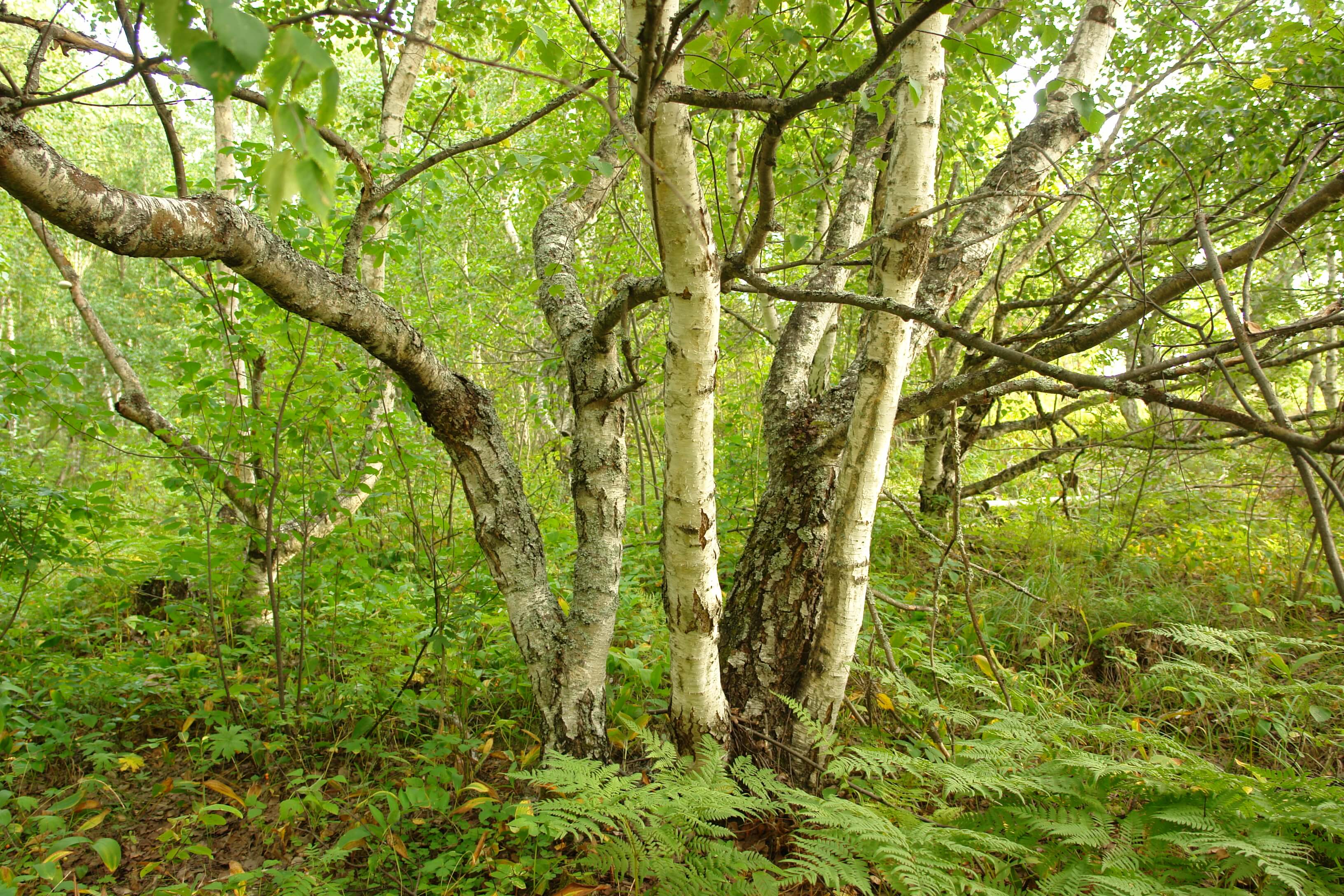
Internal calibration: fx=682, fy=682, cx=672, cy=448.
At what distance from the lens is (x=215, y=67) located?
666mm

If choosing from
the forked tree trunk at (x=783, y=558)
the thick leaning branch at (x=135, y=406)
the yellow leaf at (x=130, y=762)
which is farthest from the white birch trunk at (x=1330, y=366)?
the yellow leaf at (x=130, y=762)

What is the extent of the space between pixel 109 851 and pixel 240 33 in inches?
102

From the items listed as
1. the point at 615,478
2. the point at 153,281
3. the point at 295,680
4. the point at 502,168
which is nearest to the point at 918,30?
the point at 502,168

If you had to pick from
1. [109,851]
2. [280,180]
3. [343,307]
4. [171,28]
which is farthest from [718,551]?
[171,28]

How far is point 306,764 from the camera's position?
2.86m

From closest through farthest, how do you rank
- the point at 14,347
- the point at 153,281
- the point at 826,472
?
the point at 14,347 < the point at 826,472 < the point at 153,281

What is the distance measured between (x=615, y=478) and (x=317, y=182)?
6.62ft

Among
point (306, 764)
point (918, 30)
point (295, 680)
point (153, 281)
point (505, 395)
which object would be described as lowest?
point (306, 764)

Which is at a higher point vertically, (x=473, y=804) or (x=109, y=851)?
(x=473, y=804)

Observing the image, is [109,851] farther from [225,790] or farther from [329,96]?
[329,96]

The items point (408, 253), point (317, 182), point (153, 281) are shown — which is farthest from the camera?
point (153, 281)

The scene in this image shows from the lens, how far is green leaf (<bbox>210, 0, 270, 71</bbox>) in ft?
2.03

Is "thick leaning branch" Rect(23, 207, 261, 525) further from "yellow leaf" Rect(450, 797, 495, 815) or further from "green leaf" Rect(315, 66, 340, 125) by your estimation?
"green leaf" Rect(315, 66, 340, 125)

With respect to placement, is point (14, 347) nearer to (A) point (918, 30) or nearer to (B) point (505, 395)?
(A) point (918, 30)
